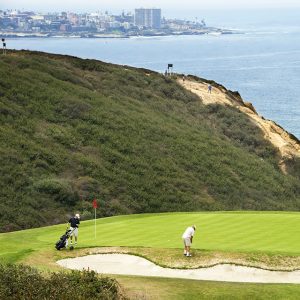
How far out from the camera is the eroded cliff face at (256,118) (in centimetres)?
6212

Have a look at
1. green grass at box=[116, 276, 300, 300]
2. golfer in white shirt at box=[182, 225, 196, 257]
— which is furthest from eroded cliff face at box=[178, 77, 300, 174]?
green grass at box=[116, 276, 300, 300]

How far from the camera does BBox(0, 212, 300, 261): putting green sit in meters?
24.0

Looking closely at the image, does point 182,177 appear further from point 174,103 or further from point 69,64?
point 69,64

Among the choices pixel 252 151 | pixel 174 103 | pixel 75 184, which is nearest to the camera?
pixel 75 184

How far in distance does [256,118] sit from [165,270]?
4917 centimetres

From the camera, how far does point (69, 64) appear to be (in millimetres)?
71812

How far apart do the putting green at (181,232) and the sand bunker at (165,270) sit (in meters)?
1.16

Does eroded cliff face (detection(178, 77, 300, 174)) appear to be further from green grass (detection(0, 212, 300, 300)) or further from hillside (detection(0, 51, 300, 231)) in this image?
green grass (detection(0, 212, 300, 300))

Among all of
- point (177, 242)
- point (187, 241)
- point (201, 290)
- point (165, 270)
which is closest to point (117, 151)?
point (177, 242)

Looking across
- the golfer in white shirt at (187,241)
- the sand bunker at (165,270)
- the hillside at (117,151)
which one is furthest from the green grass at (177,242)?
the hillside at (117,151)

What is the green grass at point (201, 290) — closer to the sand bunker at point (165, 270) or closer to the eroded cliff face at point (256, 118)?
the sand bunker at point (165, 270)

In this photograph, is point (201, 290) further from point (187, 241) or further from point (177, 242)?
point (177, 242)

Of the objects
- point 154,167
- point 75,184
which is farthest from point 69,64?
point 75,184

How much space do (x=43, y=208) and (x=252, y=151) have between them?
27.3 m
